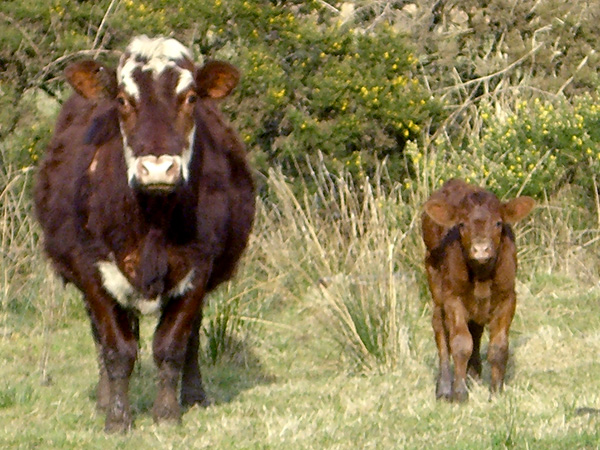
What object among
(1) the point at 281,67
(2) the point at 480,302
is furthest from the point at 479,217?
(1) the point at 281,67

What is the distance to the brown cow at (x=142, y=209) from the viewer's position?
5938 mm

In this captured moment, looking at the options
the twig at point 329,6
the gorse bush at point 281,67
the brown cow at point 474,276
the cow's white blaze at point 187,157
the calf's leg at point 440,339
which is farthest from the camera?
the twig at point 329,6

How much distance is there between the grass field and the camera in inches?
225

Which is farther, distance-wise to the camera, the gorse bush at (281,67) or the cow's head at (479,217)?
the gorse bush at (281,67)

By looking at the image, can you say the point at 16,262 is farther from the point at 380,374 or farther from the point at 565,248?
the point at 565,248

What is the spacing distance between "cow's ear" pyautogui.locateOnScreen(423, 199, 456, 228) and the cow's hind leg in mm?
1670

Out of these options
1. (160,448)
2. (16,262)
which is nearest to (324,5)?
(16,262)

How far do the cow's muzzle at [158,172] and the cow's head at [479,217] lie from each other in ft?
5.84

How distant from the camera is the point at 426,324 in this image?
353 inches

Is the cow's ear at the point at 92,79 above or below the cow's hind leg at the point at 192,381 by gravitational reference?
above

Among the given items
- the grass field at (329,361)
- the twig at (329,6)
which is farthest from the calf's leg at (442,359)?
the twig at (329,6)

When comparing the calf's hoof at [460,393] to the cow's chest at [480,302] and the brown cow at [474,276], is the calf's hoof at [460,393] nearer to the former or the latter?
the brown cow at [474,276]

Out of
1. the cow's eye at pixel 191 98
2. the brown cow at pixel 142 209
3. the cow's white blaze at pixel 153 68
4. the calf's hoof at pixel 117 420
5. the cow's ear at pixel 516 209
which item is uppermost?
the cow's white blaze at pixel 153 68

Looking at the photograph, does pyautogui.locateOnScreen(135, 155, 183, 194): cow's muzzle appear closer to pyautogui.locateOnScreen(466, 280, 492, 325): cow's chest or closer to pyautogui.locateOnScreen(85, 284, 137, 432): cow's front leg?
pyautogui.locateOnScreen(85, 284, 137, 432): cow's front leg
